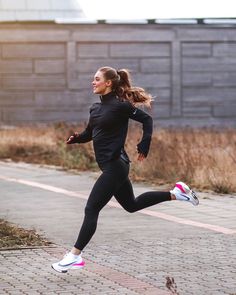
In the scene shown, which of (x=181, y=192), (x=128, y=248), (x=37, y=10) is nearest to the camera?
(x=181, y=192)

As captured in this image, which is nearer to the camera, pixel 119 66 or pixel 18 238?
pixel 18 238

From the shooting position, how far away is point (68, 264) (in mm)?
8820

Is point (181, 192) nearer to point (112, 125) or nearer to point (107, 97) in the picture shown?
point (112, 125)

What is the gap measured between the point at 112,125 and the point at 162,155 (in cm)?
1043

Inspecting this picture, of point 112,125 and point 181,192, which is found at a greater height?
point 112,125

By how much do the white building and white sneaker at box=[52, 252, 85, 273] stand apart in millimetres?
31307

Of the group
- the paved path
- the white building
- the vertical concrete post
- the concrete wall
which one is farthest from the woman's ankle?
the white building

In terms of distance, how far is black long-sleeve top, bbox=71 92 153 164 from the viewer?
29.7 feet

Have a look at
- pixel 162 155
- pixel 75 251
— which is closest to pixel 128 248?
pixel 75 251

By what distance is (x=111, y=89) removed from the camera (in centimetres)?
922

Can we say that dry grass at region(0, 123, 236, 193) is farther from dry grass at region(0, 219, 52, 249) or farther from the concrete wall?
the concrete wall

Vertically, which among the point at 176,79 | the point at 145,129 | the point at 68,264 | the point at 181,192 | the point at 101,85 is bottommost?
the point at 68,264

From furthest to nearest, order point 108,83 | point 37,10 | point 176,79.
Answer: point 37,10 < point 176,79 < point 108,83

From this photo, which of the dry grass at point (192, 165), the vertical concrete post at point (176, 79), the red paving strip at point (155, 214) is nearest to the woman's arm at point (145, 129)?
the red paving strip at point (155, 214)
